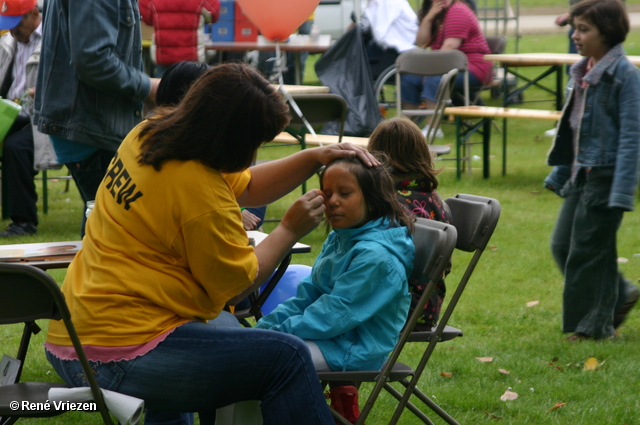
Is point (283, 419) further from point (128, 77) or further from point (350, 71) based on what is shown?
point (350, 71)

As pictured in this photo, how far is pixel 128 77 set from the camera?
3955mm

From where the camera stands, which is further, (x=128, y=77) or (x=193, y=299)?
(x=128, y=77)

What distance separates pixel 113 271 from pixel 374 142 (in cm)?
137

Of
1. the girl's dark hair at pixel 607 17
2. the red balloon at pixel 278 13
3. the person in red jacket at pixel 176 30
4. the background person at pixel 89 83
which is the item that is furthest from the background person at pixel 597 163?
the person in red jacket at pixel 176 30

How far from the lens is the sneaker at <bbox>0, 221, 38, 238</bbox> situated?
267 inches

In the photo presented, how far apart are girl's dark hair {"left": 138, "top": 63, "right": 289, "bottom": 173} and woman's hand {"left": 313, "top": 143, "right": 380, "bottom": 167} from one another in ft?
1.48

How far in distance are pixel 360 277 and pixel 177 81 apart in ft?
3.46

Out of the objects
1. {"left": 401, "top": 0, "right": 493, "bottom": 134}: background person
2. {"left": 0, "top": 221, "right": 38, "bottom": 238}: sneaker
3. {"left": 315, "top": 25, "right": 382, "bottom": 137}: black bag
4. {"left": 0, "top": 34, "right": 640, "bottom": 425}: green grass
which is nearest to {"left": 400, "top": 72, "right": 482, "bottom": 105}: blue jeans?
{"left": 401, "top": 0, "right": 493, "bottom": 134}: background person

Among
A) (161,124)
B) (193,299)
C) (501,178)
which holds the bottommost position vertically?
(501,178)

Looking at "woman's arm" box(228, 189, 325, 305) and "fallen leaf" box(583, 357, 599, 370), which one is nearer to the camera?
"woman's arm" box(228, 189, 325, 305)

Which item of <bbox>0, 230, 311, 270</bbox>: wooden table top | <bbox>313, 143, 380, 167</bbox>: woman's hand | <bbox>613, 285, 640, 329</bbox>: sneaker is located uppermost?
<bbox>313, 143, 380, 167</bbox>: woman's hand

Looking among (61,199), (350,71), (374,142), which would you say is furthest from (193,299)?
(350,71)

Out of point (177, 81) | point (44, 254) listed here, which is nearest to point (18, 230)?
point (44, 254)

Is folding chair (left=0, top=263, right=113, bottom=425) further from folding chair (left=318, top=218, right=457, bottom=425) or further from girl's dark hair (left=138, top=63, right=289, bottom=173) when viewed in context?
folding chair (left=318, top=218, right=457, bottom=425)
